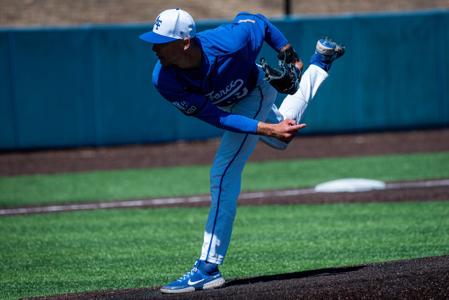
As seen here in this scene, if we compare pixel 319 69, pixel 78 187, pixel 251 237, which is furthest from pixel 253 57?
pixel 78 187

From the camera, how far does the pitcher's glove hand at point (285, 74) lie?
5.71 meters

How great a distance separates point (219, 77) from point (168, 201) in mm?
5368

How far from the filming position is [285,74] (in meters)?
5.80

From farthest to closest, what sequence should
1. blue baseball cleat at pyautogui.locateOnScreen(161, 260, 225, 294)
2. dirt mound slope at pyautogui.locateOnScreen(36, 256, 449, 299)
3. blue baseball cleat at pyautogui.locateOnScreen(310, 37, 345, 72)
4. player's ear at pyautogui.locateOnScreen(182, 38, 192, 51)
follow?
blue baseball cleat at pyautogui.locateOnScreen(310, 37, 345, 72) < blue baseball cleat at pyautogui.locateOnScreen(161, 260, 225, 294) < player's ear at pyautogui.locateOnScreen(182, 38, 192, 51) < dirt mound slope at pyautogui.locateOnScreen(36, 256, 449, 299)

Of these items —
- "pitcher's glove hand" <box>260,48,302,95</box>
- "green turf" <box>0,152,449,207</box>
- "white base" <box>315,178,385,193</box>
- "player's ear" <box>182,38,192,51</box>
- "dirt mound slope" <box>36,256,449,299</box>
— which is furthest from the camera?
"green turf" <box>0,152,449,207</box>

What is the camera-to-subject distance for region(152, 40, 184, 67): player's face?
541cm

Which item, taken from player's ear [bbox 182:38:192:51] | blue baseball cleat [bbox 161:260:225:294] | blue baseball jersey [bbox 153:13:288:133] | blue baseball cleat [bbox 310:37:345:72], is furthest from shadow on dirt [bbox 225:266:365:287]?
player's ear [bbox 182:38:192:51]

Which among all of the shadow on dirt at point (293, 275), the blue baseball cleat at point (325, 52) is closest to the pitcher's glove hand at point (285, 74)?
the blue baseball cleat at point (325, 52)

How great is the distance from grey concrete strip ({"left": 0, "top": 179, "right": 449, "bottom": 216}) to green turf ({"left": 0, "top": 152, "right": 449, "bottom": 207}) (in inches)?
16.5

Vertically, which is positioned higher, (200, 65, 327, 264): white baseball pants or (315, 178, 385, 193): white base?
→ (200, 65, 327, 264): white baseball pants

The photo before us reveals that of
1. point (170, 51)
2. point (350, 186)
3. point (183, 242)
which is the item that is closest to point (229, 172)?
point (170, 51)

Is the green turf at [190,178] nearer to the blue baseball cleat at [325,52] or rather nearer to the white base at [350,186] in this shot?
the white base at [350,186]

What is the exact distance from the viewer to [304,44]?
53.9 feet

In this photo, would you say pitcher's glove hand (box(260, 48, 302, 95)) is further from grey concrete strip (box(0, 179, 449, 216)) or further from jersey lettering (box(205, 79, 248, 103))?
grey concrete strip (box(0, 179, 449, 216))
